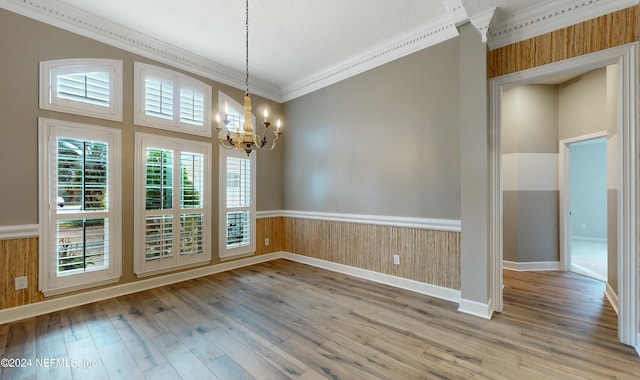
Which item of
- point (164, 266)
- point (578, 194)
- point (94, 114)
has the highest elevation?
point (94, 114)

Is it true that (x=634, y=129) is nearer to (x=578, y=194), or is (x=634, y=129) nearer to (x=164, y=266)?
(x=164, y=266)

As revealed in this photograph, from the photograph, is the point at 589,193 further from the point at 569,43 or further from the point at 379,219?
the point at 379,219

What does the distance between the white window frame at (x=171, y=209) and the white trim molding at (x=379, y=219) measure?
107 cm

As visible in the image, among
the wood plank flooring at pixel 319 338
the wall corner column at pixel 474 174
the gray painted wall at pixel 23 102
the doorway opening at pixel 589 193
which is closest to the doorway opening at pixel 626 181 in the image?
the wood plank flooring at pixel 319 338

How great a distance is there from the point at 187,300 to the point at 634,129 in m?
4.71

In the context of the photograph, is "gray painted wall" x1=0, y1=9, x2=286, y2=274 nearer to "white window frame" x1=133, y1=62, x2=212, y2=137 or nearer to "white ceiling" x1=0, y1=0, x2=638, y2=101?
"white ceiling" x1=0, y1=0, x2=638, y2=101

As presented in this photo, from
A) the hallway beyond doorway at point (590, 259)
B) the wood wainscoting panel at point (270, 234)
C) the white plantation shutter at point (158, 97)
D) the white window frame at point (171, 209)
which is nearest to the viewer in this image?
the white window frame at point (171, 209)

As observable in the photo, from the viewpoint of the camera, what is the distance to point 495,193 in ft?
9.08

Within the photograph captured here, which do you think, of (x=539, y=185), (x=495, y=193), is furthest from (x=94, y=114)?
A: (x=539, y=185)

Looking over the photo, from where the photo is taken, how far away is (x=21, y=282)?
8.73ft

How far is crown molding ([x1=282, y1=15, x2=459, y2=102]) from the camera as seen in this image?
3.08 m

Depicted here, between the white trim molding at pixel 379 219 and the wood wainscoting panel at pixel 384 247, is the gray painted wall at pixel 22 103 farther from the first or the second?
the wood wainscoting panel at pixel 384 247

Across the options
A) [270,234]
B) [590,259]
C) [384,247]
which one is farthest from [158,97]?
[590,259]

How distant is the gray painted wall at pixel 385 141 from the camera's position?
3.12m
